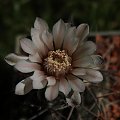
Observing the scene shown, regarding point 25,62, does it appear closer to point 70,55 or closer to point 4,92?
point 70,55

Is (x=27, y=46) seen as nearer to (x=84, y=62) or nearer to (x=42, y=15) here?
(x=84, y=62)

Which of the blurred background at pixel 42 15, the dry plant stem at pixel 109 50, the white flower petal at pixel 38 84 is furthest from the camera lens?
the blurred background at pixel 42 15

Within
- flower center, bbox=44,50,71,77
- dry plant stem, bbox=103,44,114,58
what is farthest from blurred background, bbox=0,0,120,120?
flower center, bbox=44,50,71,77

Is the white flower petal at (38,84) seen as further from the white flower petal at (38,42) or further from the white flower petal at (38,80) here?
the white flower petal at (38,42)

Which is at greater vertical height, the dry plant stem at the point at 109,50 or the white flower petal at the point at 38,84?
the white flower petal at the point at 38,84

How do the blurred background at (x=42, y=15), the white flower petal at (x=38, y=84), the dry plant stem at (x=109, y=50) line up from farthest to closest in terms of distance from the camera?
1. the blurred background at (x=42, y=15)
2. the dry plant stem at (x=109, y=50)
3. the white flower petal at (x=38, y=84)

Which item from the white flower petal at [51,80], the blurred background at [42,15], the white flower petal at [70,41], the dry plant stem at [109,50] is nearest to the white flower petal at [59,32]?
the white flower petal at [70,41]
